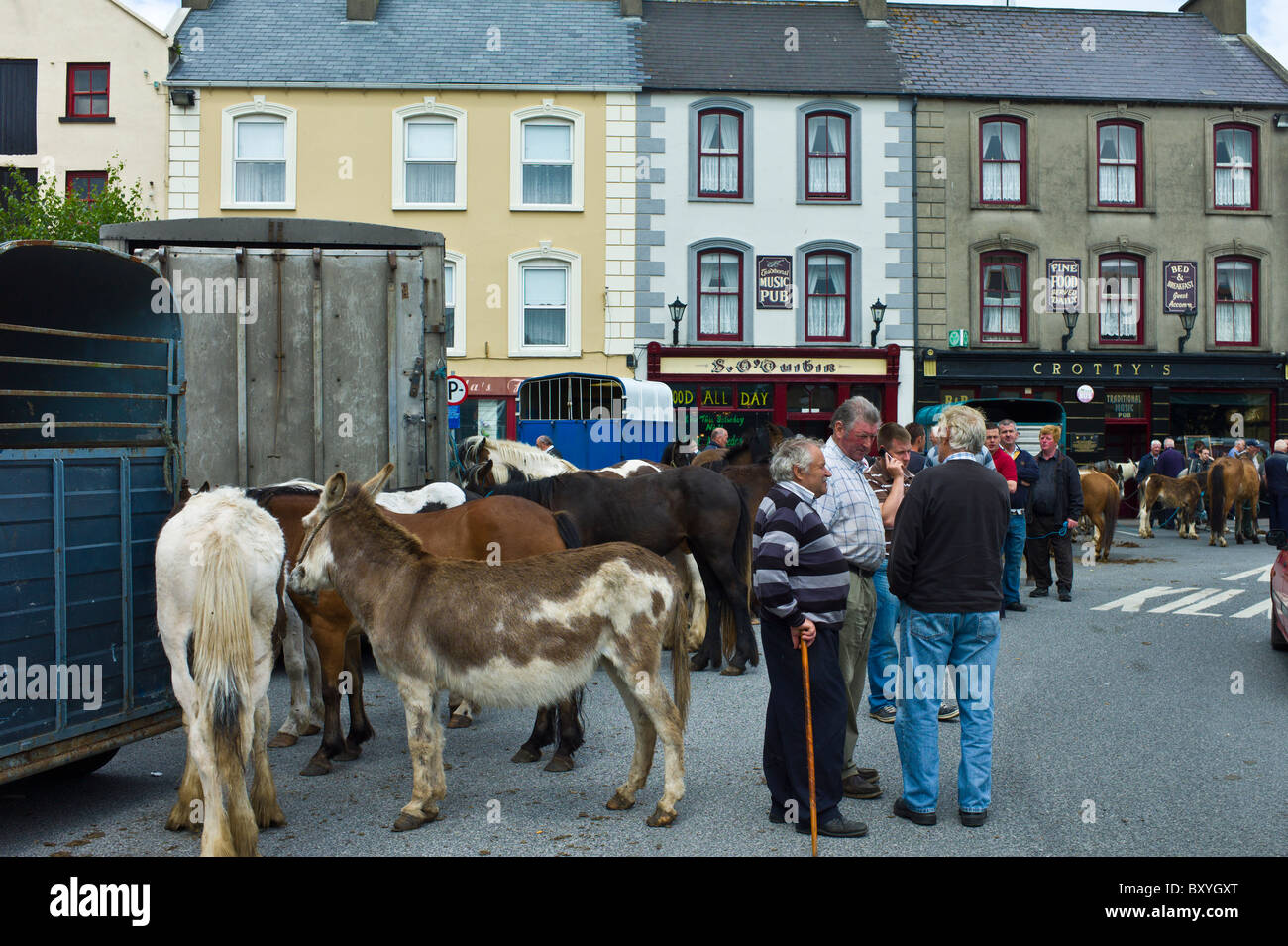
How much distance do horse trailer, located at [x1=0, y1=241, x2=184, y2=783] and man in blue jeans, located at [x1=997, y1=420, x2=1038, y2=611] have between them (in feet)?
29.3

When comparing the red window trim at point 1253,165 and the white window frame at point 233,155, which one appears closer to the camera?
the white window frame at point 233,155

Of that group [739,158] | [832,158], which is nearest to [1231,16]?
[832,158]

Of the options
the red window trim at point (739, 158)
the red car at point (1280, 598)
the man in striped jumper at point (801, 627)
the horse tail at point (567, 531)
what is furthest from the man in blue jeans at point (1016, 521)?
the red window trim at point (739, 158)

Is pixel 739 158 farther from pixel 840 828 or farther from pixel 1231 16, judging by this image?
pixel 840 828

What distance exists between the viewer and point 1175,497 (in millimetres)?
21359

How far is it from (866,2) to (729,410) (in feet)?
36.5

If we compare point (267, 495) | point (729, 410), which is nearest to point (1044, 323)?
point (729, 410)

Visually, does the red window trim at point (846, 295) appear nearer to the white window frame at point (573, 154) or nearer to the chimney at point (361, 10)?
the white window frame at point (573, 154)

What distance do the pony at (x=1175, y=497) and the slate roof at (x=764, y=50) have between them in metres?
10.5

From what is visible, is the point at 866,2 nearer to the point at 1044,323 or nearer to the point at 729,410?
the point at 1044,323

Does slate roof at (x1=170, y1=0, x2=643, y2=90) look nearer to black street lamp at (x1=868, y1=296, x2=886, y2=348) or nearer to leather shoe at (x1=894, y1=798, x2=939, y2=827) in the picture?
black street lamp at (x1=868, y1=296, x2=886, y2=348)

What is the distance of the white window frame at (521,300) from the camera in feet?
76.3

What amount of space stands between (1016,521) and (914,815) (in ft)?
24.9

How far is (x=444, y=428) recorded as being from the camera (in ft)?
31.1
